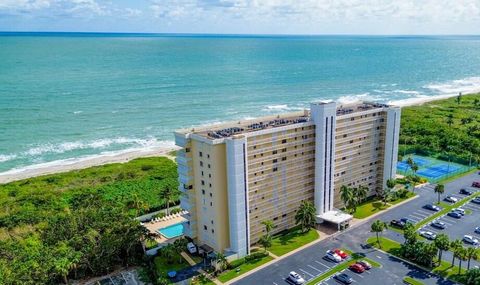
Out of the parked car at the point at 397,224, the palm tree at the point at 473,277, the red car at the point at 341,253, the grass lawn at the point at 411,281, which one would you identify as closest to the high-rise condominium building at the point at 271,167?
the red car at the point at 341,253

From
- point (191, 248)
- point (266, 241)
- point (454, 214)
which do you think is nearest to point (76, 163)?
point (191, 248)

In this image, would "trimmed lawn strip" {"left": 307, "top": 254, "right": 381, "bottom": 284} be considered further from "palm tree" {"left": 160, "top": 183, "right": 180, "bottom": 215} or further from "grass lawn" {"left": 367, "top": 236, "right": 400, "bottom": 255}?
"palm tree" {"left": 160, "top": 183, "right": 180, "bottom": 215}

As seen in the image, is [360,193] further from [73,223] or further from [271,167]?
[73,223]

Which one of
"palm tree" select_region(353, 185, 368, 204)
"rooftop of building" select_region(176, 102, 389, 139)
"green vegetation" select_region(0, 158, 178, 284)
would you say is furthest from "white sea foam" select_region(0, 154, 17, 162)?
"palm tree" select_region(353, 185, 368, 204)

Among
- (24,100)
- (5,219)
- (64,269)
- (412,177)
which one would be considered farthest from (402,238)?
(24,100)

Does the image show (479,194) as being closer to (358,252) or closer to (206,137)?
(358,252)

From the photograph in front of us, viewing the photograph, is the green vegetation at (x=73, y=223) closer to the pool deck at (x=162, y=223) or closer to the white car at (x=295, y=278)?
the pool deck at (x=162, y=223)
